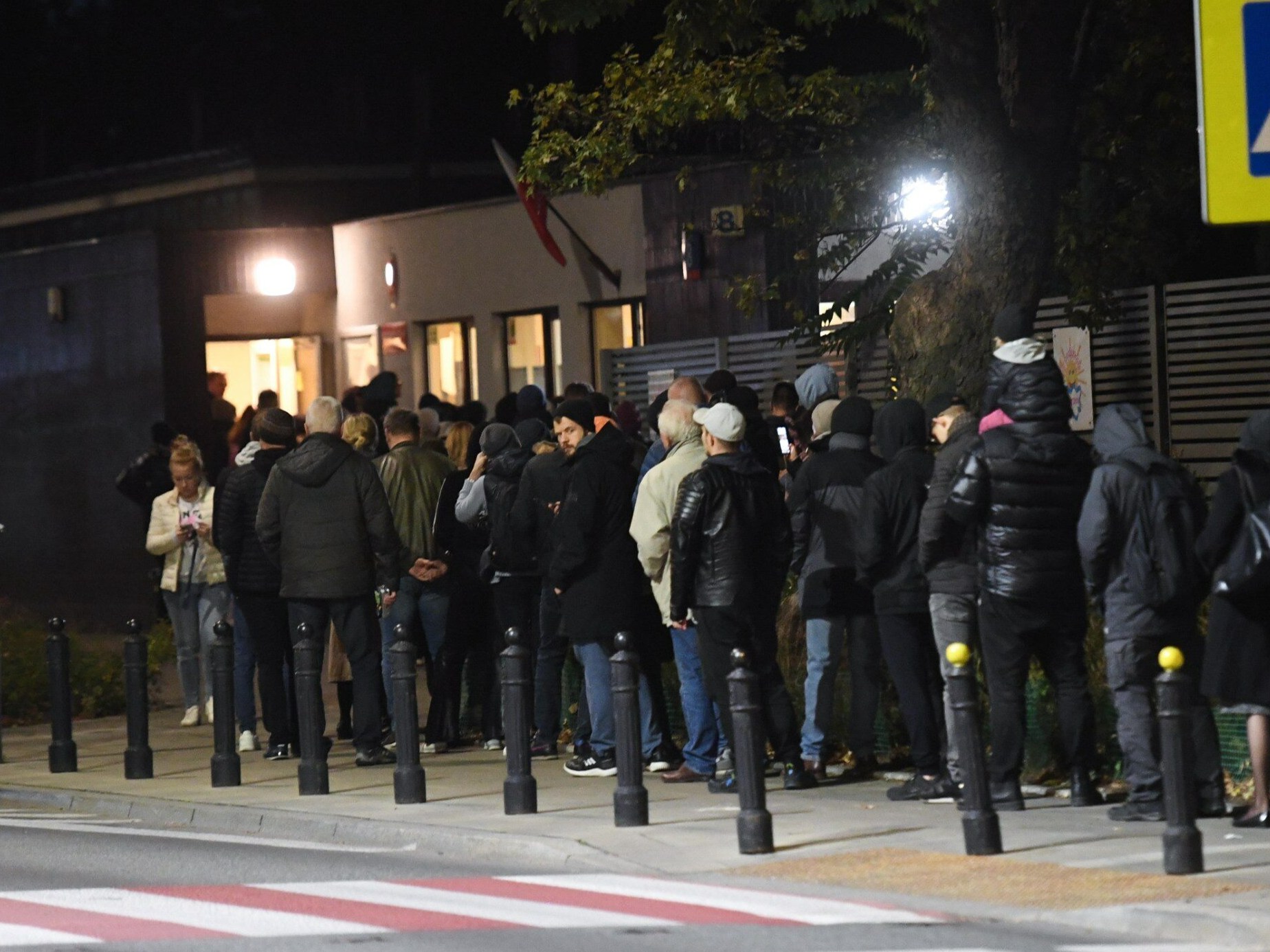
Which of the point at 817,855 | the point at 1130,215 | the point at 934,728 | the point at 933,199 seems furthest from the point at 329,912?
the point at 1130,215

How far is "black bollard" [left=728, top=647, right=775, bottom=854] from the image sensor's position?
1080 centimetres

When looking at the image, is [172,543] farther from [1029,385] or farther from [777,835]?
[1029,385]

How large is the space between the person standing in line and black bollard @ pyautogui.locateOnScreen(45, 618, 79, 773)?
2044mm

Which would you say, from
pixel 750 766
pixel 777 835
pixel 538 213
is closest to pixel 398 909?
pixel 750 766

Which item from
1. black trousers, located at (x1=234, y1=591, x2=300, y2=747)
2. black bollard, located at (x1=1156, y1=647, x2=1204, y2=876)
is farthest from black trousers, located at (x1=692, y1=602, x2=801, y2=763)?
black trousers, located at (x1=234, y1=591, x2=300, y2=747)

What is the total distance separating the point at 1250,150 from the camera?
8016 millimetres

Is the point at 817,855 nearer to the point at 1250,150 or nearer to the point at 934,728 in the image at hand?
the point at 934,728

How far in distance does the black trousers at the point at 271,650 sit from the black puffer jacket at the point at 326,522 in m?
0.83

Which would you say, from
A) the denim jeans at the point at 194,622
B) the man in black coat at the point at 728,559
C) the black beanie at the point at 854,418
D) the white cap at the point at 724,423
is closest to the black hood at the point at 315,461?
the man in black coat at the point at 728,559

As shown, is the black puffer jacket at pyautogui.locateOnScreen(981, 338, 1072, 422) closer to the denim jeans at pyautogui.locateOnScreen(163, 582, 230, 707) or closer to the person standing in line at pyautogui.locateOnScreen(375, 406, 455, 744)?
the person standing in line at pyautogui.locateOnScreen(375, 406, 455, 744)

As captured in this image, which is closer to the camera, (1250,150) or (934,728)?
A: (1250,150)

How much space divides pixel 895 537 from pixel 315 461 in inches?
156

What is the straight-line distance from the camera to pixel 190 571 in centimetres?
1800

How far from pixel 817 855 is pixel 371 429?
6.15 metres
